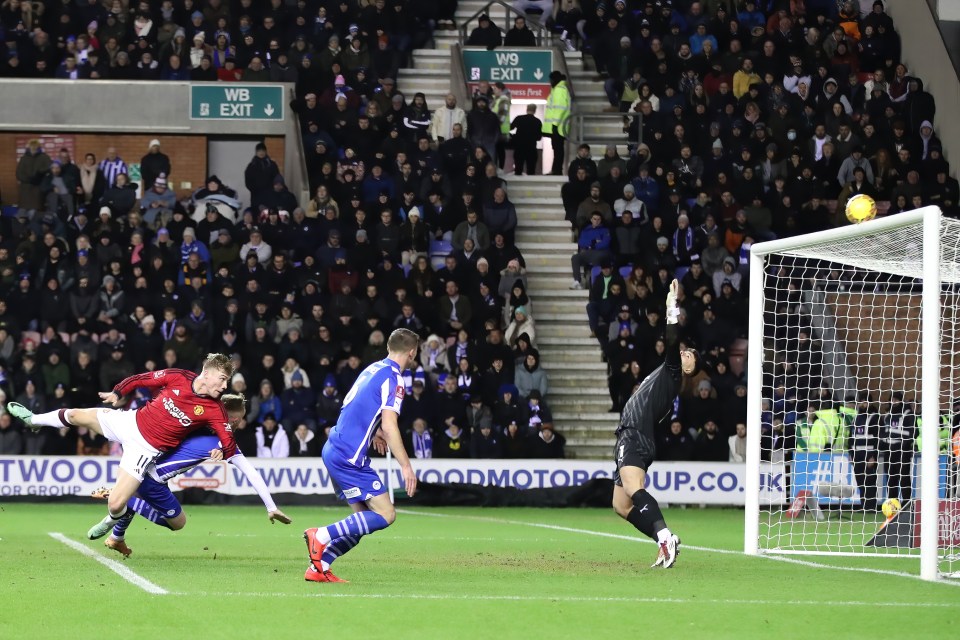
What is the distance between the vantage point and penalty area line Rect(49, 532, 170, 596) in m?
10.2

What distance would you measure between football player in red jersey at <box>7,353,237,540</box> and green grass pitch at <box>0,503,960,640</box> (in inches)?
27.5

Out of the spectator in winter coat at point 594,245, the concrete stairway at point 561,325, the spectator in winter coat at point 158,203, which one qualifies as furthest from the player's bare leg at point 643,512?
the spectator in winter coat at point 158,203

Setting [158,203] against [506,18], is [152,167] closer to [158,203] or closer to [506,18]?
[158,203]

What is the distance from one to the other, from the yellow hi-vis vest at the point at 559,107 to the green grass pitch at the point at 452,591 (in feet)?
42.7

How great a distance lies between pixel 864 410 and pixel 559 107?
992cm

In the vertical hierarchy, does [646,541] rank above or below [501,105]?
below

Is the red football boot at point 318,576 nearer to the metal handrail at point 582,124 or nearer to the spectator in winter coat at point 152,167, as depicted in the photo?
the spectator in winter coat at point 152,167

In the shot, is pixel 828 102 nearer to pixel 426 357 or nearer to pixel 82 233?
pixel 426 357

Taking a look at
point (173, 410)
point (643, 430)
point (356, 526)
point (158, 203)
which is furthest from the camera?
point (158, 203)

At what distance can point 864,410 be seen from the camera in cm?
2027

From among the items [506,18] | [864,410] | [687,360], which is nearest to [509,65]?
[506,18]

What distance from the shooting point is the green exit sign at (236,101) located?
28094 mm

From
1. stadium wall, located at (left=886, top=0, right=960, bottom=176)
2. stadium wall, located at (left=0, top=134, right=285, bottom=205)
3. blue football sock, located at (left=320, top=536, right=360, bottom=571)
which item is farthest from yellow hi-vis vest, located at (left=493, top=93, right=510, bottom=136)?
blue football sock, located at (left=320, top=536, right=360, bottom=571)

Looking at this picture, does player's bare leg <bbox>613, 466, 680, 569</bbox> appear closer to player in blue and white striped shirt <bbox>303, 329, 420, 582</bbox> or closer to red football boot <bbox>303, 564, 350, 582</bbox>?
player in blue and white striped shirt <bbox>303, 329, 420, 582</bbox>
